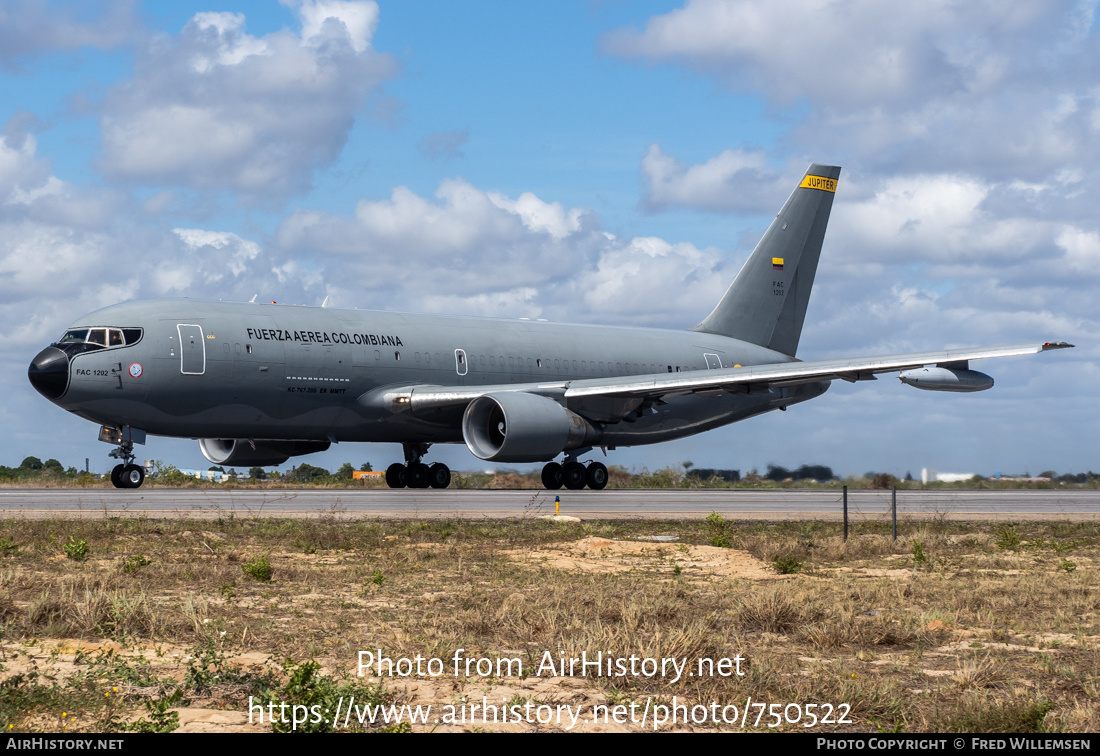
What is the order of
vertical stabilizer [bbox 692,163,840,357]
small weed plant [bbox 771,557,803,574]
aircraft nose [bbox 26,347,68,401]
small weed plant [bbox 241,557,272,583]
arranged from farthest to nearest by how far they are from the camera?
vertical stabilizer [bbox 692,163,840,357] → aircraft nose [bbox 26,347,68,401] → small weed plant [bbox 771,557,803,574] → small weed plant [bbox 241,557,272,583]

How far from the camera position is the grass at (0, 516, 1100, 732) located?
6.11 m

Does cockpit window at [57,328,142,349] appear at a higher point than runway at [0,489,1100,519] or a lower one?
higher

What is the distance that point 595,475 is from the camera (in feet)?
A: 95.7

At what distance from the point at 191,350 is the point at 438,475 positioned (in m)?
8.20

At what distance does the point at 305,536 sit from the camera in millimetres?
14453

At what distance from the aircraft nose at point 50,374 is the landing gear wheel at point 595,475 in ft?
42.2

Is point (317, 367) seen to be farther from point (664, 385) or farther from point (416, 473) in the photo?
point (664, 385)

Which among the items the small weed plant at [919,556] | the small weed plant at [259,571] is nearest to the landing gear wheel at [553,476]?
the small weed plant at [919,556]

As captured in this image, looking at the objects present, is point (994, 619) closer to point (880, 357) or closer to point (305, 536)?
point (305, 536)

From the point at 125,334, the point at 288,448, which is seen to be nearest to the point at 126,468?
the point at 125,334

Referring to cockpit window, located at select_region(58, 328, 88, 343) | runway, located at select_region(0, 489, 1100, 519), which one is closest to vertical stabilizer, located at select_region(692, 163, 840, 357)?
runway, located at select_region(0, 489, 1100, 519)

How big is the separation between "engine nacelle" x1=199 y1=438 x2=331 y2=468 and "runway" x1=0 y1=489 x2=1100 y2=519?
462cm

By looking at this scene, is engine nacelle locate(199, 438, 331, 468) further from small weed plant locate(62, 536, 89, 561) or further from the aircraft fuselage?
small weed plant locate(62, 536, 89, 561)
